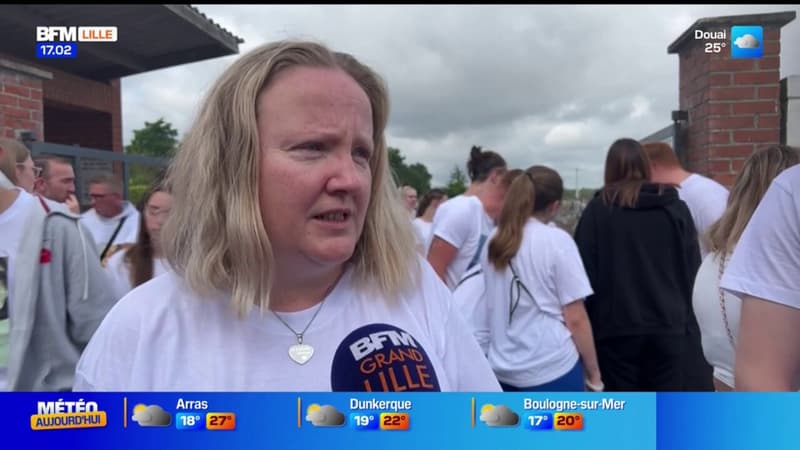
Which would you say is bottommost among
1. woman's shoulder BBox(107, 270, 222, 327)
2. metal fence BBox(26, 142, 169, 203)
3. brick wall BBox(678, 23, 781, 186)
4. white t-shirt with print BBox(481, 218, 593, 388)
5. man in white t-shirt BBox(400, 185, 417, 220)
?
white t-shirt with print BBox(481, 218, 593, 388)

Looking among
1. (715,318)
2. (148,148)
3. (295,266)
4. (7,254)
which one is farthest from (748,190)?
(7,254)

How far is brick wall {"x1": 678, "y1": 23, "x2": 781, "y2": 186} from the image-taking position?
1.08 meters

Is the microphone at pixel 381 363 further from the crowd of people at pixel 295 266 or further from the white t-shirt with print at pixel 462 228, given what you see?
the white t-shirt with print at pixel 462 228

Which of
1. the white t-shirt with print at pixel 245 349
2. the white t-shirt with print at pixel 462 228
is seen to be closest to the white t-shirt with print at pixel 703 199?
the white t-shirt with print at pixel 245 349

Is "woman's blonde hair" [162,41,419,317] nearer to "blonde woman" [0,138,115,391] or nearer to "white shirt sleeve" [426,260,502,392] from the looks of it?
"white shirt sleeve" [426,260,502,392]

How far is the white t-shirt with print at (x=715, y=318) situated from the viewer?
4.17ft

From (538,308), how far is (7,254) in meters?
1.79

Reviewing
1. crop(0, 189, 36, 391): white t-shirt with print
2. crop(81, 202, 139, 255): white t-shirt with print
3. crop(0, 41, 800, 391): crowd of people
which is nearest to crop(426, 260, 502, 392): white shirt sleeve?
crop(0, 41, 800, 391): crowd of people

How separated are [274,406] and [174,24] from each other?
0.73m

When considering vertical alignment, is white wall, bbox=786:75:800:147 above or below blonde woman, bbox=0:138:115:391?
above

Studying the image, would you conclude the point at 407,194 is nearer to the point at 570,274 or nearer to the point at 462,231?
the point at 570,274

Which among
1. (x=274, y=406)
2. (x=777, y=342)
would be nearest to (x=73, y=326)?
(x=274, y=406)

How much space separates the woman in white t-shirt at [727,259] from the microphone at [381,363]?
22.8 inches

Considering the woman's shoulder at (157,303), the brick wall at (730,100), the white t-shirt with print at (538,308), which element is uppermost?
the brick wall at (730,100)
